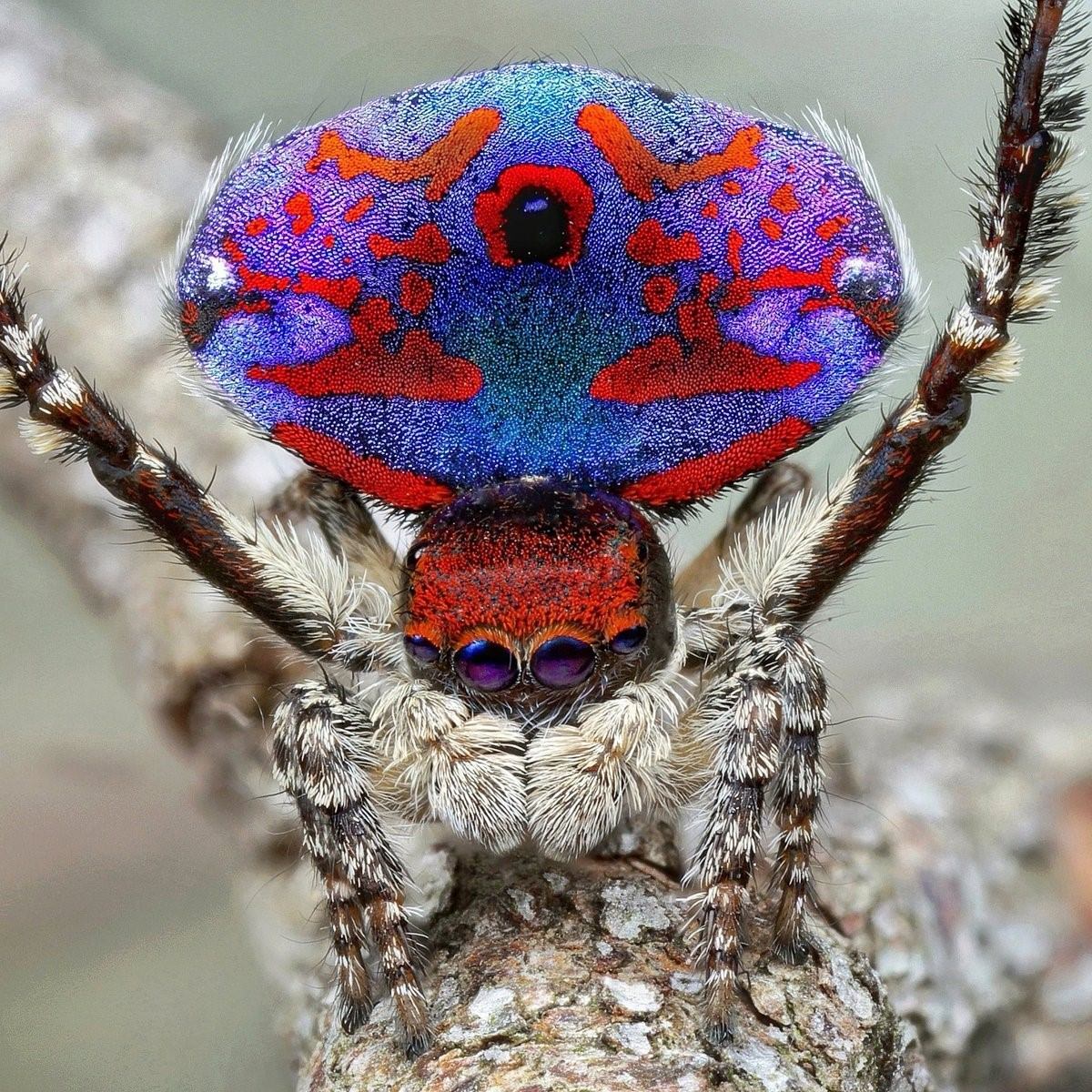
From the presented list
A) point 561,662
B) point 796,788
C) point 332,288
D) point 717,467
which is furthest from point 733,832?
point 332,288

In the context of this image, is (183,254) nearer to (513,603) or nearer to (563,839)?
(513,603)

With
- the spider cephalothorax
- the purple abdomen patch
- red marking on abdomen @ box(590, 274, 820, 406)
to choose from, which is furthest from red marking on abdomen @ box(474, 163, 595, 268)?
the spider cephalothorax

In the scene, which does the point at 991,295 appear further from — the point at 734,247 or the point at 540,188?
the point at 540,188

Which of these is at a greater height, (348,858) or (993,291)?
(993,291)

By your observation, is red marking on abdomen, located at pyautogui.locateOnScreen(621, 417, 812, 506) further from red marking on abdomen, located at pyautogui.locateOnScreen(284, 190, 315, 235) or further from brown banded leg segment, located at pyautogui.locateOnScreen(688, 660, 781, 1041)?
red marking on abdomen, located at pyautogui.locateOnScreen(284, 190, 315, 235)

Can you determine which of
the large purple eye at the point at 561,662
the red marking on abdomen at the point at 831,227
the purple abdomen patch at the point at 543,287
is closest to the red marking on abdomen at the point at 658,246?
the purple abdomen patch at the point at 543,287


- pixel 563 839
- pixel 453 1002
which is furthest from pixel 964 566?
pixel 453 1002
